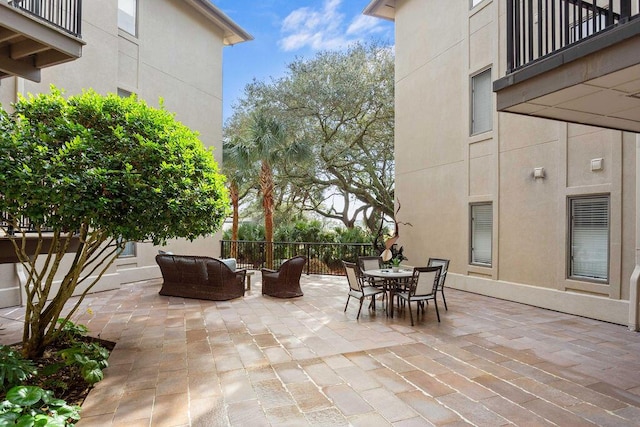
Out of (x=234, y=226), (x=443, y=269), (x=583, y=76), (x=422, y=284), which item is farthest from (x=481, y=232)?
(x=234, y=226)

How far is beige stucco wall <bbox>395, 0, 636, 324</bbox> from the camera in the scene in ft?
18.8

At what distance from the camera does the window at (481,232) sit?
26.2ft

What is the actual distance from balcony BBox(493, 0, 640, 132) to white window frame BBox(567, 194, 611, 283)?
2262mm

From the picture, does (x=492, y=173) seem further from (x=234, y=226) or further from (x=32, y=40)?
(x=234, y=226)

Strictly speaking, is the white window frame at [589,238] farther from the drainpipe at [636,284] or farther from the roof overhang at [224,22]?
the roof overhang at [224,22]

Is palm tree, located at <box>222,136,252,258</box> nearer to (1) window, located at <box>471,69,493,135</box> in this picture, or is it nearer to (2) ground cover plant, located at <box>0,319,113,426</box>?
(1) window, located at <box>471,69,493,135</box>

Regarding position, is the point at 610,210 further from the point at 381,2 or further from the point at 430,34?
the point at 381,2

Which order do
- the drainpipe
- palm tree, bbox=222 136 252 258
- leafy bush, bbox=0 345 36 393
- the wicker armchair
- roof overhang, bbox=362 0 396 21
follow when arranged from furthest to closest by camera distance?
palm tree, bbox=222 136 252 258 < roof overhang, bbox=362 0 396 21 < the wicker armchair < the drainpipe < leafy bush, bbox=0 345 36 393

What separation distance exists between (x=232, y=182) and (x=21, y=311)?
8545 mm

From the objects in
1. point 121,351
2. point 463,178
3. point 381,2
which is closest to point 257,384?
point 121,351

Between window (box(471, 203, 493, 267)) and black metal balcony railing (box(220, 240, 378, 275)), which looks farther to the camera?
black metal balcony railing (box(220, 240, 378, 275))

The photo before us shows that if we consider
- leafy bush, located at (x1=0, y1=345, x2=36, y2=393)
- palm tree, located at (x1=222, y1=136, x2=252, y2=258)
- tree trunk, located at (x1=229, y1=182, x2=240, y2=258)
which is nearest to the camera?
leafy bush, located at (x1=0, y1=345, x2=36, y2=393)

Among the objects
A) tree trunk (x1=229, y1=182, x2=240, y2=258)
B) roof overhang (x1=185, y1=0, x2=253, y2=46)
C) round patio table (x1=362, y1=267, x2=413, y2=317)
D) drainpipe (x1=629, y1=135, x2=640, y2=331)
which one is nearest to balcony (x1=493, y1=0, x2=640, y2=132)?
drainpipe (x1=629, y1=135, x2=640, y2=331)

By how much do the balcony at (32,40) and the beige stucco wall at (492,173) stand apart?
24.2ft
